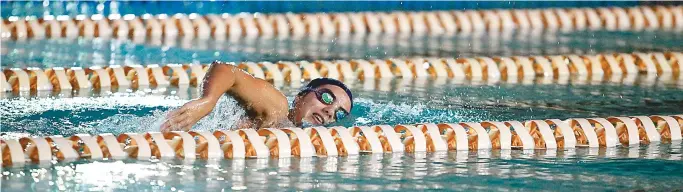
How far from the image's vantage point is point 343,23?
25.3ft

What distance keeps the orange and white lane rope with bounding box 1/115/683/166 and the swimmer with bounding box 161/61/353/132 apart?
108 millimetres

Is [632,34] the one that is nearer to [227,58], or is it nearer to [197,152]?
[227,58]

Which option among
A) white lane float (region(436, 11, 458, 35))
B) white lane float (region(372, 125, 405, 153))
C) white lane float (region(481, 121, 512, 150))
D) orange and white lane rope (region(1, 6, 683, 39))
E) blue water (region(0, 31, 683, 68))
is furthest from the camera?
white lane float (region(436, 11, 458, 35))

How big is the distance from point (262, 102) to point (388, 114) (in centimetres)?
89

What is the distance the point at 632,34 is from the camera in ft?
25.4

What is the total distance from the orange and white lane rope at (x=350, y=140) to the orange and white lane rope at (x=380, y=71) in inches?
61.8

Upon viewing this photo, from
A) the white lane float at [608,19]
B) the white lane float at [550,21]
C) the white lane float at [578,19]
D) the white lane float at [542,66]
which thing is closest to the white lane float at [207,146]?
the white lane float at [542,66]

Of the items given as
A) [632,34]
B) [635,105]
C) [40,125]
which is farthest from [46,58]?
[632,34]

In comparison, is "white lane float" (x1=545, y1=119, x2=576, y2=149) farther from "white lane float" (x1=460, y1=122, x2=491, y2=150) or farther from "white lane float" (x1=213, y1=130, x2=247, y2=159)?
"white lane float" (x1=213, y1=130, x2=247, y2=159)

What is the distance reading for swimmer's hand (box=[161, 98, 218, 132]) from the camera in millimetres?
3979

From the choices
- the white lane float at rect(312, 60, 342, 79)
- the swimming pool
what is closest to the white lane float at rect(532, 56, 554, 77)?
the swimming pool

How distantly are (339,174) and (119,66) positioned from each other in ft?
7.67

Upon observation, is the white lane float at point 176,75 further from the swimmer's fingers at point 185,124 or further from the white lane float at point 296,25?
the swimmer's fingers at point 185,124

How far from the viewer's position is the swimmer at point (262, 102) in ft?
13.2
